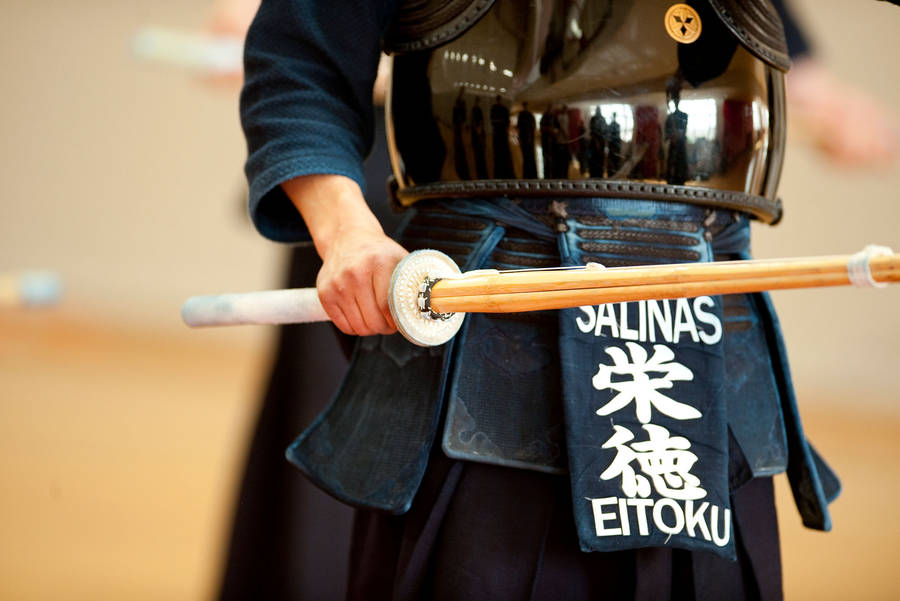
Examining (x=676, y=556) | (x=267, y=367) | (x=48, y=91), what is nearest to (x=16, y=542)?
(x=267, y=367)

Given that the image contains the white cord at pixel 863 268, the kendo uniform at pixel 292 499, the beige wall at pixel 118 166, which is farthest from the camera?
the beige wall at pixel 118 166

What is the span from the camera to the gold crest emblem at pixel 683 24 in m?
0.80

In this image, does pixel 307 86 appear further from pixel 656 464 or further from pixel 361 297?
pixel 656 464

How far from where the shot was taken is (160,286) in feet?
14.7

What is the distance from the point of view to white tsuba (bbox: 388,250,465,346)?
696 millimetres

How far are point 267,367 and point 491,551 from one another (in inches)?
35.4

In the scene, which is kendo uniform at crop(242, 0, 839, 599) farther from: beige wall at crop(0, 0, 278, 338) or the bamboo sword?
beige wall at crop(0, 0, 278, 338)

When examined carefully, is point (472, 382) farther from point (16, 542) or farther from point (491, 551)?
point (16, 542)

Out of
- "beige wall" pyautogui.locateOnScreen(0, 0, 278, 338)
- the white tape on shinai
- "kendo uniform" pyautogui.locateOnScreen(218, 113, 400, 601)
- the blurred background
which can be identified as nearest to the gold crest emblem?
the white tape on shinai

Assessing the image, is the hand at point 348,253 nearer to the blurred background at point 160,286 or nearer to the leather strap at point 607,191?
the leather strap at point 607,191

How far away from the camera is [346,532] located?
1.53 metres

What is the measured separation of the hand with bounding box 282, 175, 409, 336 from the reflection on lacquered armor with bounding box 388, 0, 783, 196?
Result: 10cm

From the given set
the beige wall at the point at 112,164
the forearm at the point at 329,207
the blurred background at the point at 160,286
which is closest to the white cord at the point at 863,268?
the forearm at the point at 329,207

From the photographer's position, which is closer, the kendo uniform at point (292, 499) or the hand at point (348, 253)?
the hand at point (348, 253)
